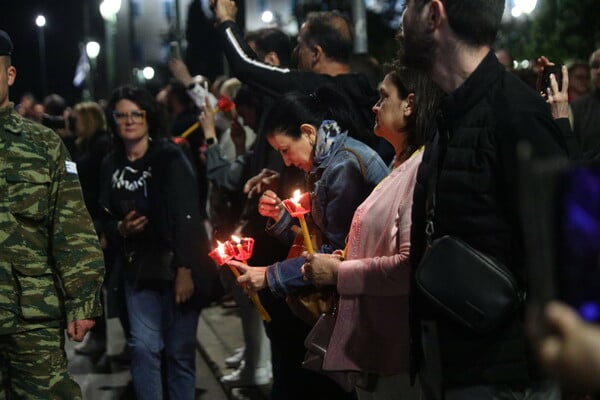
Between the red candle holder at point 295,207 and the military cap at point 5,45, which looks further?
the military cap at point 5,45

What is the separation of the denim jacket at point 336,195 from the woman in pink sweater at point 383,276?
18.0 inches

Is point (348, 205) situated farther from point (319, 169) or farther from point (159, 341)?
point (159, 341)

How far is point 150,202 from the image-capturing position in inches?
255

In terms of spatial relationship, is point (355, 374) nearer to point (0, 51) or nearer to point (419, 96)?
point (419, 96)

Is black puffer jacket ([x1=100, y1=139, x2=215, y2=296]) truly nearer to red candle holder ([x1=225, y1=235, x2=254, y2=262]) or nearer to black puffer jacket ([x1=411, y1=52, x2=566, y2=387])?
red candle holder ([x1=225, y1=235, x2=254, y2=262])

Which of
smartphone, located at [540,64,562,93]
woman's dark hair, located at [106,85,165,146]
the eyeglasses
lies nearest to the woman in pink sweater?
smartphone, located at [540,64,562,93]

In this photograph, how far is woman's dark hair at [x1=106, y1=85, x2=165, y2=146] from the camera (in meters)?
6.84

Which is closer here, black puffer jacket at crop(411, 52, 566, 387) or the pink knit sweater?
black puffer jacket at crop(411, 52, 566, 387)

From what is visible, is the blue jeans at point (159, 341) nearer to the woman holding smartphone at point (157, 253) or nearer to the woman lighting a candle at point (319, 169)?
the woman holding smartphone at point (157, 253)

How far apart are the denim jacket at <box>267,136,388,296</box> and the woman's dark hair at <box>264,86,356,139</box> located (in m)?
0.31

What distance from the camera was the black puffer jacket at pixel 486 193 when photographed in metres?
2.89

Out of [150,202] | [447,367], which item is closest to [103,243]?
[150,202]

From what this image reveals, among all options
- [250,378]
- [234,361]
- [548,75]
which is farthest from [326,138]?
[234,361]

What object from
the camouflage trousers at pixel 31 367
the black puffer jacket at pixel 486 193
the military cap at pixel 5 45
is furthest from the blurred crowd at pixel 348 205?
the military cap at pixel 5 45
